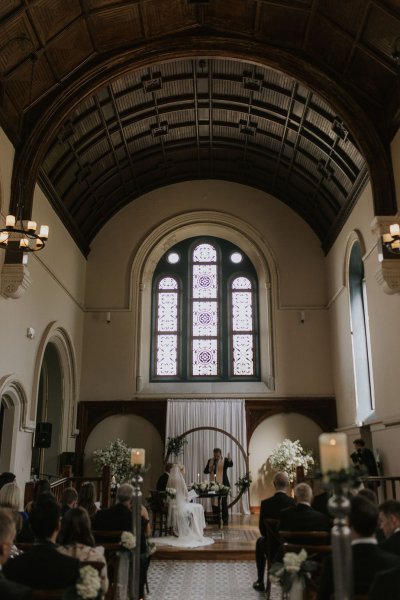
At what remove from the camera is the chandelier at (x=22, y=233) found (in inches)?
312

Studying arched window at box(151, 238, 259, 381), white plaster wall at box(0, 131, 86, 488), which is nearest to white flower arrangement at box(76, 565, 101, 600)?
white plaster wall at box(0, 131, 86, 488)

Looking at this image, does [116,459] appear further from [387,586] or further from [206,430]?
[387,586]

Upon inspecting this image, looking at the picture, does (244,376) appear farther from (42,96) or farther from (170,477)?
(42,96)

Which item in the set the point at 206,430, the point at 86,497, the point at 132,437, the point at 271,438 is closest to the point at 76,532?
the point at 86,497

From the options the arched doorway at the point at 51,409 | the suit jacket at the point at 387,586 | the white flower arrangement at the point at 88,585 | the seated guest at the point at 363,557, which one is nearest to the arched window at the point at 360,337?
the arched doorway at the point at 51,409

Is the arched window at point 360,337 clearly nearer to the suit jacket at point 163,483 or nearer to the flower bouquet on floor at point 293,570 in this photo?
the suit jacket at point 163,483

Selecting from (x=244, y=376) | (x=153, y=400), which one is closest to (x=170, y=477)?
(x=153, y=400)

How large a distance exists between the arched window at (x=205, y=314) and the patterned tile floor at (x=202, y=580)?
696 centimetres

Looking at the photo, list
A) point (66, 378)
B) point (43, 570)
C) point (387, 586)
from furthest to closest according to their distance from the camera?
1. point (66, 378)
2. point (43, 570)
3. point (387, 586)

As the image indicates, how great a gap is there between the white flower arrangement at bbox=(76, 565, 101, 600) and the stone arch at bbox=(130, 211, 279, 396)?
12089mm

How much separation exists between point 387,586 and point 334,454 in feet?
2.23

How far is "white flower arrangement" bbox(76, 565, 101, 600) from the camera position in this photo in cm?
317

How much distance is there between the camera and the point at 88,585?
10.4 feet

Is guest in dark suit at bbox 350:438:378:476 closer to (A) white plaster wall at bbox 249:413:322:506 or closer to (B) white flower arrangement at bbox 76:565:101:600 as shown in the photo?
(A) white plaster wall at bbox 249:413:322:506
